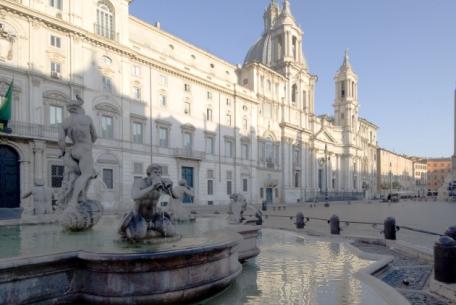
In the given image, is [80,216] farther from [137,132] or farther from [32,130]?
[137,132]

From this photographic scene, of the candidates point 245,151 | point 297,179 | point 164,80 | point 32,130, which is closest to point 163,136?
point 164,80

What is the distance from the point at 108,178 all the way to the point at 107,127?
4.15m

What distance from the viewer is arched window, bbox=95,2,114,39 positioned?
26453 mm

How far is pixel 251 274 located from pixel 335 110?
7484cm

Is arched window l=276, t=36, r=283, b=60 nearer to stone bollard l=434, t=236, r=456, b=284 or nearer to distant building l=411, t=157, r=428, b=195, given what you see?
stone bollard l=434, t=236, r=456, b=284

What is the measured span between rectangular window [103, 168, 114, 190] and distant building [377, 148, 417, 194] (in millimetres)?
88489

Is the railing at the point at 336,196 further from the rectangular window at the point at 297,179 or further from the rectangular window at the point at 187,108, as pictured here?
the rectangular window at the point at 187,108

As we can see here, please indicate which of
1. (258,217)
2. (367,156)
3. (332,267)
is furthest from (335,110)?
(332,267)

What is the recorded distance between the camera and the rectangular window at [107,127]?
86.2ft

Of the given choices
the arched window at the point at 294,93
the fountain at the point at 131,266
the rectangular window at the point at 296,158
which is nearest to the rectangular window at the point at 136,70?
the fountain at the point at 131,266

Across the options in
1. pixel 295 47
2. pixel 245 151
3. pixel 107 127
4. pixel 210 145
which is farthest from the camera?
pixel 295 47

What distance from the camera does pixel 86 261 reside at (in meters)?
4.00

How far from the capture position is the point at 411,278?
6.14 m

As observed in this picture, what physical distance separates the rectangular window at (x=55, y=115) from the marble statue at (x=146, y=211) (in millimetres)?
20719
